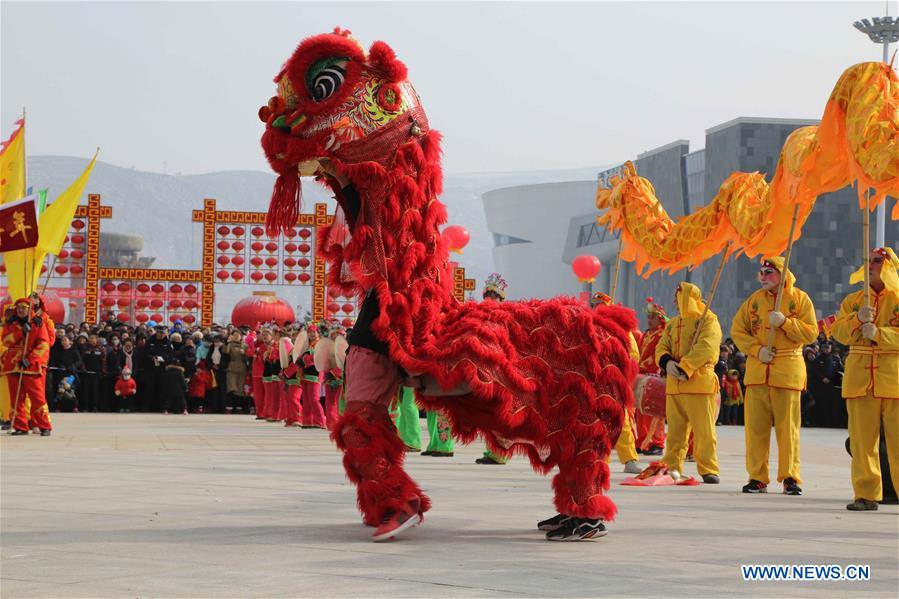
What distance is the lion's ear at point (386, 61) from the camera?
7.11m

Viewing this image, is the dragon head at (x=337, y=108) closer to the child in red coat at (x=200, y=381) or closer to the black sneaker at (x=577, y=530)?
the black sneaker at (x=577, y=530)

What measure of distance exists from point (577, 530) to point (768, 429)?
391cm

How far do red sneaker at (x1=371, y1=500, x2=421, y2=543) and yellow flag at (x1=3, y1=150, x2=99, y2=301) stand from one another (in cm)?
1075

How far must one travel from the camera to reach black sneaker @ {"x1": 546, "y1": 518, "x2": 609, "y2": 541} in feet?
22.4

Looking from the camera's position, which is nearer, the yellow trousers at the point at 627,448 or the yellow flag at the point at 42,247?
the yellow trousers at the point at 627,448

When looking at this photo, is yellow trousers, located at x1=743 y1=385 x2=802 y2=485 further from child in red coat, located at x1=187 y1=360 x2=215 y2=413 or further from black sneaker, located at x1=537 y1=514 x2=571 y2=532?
child in red coat, located at x1=187 y1=360 x2=215 y2=413

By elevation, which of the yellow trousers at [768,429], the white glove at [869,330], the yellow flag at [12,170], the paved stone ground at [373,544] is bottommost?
the paved stone ground at [373,544]

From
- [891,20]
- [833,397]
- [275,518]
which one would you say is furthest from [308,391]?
[891,20]

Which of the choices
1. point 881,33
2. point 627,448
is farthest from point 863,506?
point 881,33

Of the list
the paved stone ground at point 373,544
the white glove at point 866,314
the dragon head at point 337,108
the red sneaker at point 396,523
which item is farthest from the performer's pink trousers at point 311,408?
the red sneaker at point 396,523

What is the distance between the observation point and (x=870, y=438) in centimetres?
902

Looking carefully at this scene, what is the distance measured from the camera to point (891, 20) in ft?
101

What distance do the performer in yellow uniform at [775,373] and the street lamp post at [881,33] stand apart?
22.2 metres

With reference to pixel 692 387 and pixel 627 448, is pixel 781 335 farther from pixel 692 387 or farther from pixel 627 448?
pixel 627 448
